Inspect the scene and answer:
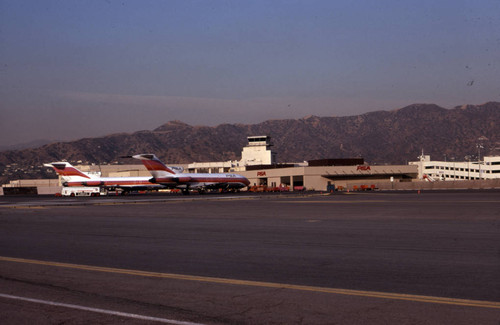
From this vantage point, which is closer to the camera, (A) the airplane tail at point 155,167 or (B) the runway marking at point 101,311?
(B) the runway marking at point 101,311

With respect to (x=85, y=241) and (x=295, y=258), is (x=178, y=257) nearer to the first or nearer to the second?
(x=295, y=258)

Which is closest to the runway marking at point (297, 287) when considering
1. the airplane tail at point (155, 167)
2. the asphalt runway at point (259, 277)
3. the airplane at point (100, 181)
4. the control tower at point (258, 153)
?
the asphalt runway at point (259, 277)

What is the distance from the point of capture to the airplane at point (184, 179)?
3558 inches

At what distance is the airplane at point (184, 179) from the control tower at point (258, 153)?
67451 mm

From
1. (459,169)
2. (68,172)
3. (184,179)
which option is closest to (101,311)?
(184,179)

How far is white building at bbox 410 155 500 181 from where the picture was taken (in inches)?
6934

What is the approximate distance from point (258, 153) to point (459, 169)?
7332 cm

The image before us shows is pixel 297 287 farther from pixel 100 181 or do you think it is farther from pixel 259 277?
A: pixel 100 181

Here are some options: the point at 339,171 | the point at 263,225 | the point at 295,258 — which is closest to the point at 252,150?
the point at 339,171

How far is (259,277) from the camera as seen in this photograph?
12523mm

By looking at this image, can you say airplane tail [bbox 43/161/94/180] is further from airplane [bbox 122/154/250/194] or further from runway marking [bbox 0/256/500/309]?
runway marking [bbox 0/256/500/309]

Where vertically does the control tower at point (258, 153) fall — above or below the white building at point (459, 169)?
above

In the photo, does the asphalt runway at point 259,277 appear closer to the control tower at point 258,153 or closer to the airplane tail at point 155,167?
the airplane tail at point 155,167

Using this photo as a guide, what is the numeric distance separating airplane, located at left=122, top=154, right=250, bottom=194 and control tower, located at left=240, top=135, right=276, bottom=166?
67.5m
